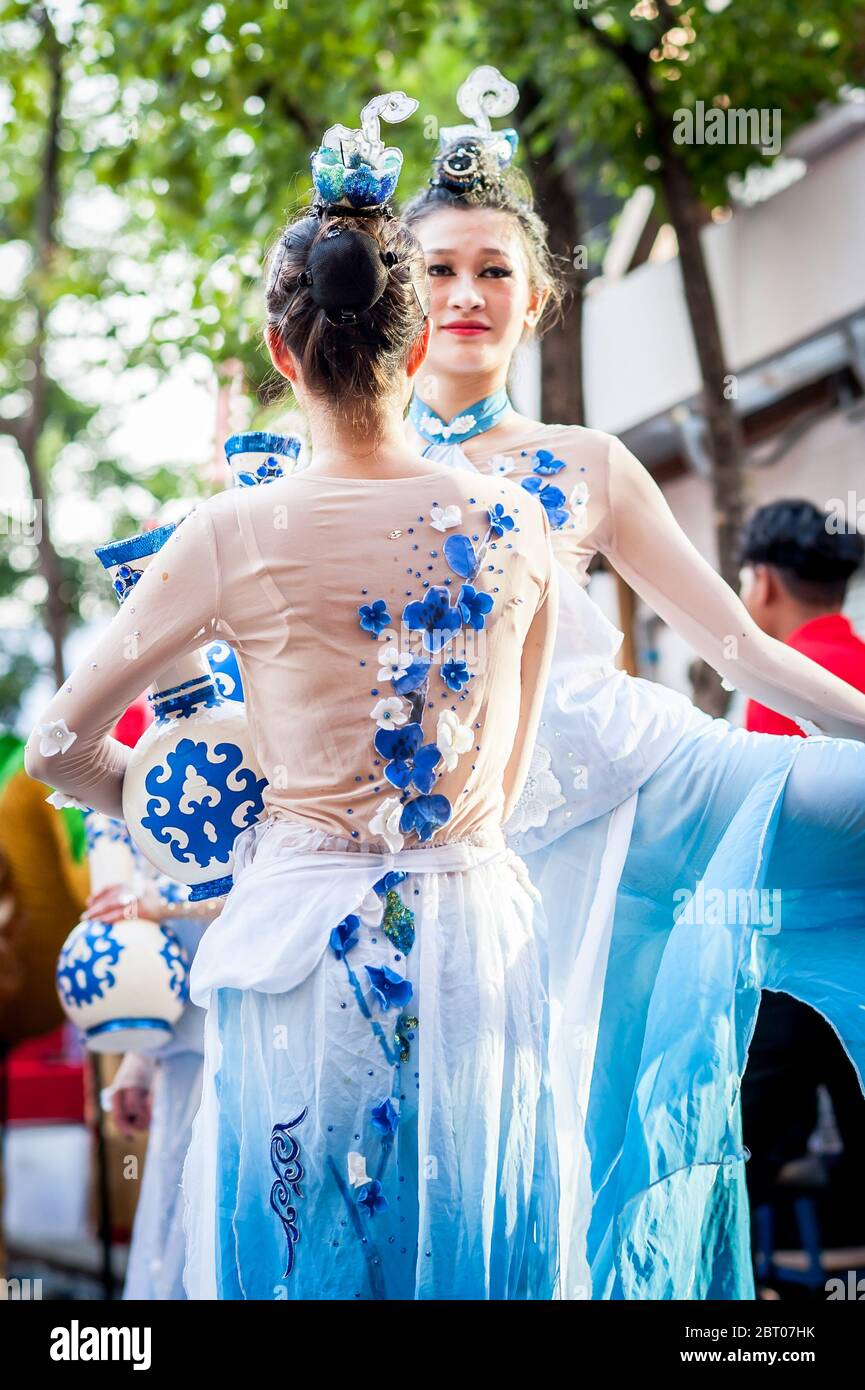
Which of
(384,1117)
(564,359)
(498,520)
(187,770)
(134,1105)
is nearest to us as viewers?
(384,1117)

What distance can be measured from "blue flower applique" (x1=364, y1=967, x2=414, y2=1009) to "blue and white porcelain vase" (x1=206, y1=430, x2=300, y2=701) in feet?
2.03

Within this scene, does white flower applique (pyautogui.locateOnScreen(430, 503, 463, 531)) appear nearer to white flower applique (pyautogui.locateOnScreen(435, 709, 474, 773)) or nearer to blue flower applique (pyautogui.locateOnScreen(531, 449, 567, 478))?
white flower applique (pyautogui.locateOnScreen(435, 709, 474, 773))

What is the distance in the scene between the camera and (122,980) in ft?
10.8

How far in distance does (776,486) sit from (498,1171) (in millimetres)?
5849

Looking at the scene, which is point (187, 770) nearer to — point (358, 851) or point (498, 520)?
point (358, 851)

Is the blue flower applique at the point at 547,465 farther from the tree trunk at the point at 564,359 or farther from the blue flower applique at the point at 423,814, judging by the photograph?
the tree trunk at the point at 564,359

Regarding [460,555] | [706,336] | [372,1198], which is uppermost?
[706,336]

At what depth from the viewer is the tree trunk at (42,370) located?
7652 millimetres

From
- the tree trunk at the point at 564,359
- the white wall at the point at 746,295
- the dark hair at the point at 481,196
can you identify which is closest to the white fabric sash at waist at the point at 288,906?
the dark hair at the point at 481,196

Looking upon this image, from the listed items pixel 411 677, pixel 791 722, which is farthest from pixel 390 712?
pixel 791 722

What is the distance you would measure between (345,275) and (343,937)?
2.57 feet

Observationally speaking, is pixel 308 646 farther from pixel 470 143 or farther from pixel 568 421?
pixel 568 421

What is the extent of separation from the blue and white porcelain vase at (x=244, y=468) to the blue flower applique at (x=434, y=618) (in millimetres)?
538

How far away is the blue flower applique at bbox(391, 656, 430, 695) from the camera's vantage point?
1984mm
